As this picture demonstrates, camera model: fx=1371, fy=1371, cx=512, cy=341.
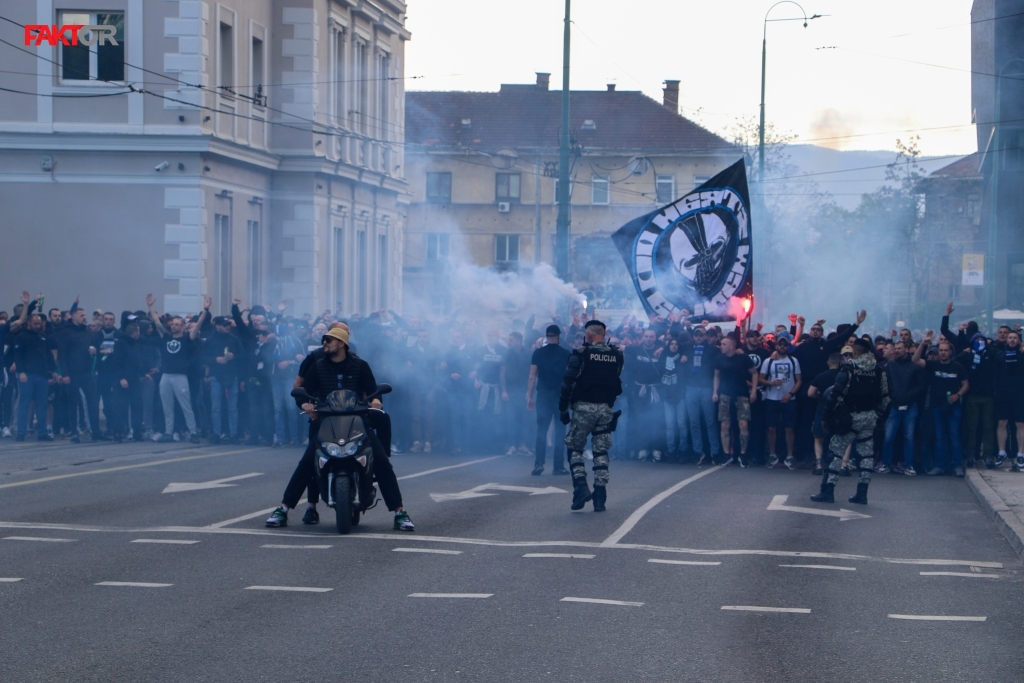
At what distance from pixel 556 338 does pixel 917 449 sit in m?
5.22

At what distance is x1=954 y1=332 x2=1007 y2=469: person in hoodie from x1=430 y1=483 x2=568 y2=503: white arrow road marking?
254 inches

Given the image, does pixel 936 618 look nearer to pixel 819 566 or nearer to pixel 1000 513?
pixel 819 566

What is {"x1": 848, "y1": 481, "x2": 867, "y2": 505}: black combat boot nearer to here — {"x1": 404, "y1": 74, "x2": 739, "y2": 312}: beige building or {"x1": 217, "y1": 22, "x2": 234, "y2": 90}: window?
{"x1": 217, "y1": 22, "x2": 234, "y2": 90}: window

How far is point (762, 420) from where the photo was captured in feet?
60.9

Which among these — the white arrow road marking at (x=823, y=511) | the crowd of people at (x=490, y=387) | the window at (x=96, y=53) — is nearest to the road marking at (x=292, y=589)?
the white arrow road marking at (x=823, y=511)

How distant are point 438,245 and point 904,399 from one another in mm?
49192

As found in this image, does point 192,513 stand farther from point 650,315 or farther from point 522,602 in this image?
point 650,315

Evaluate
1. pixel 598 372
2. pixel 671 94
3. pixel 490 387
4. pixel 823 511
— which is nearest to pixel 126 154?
pixel 490 387

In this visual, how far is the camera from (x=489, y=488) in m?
14.6

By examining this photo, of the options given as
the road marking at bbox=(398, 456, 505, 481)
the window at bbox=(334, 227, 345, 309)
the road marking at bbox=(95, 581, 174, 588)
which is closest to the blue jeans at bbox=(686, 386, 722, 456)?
the road marking at bbox=(398, 456, 505, 481)

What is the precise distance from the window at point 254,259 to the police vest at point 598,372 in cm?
1991

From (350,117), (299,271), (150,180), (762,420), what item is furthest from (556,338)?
(350,117)

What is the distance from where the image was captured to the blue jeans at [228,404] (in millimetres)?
19578

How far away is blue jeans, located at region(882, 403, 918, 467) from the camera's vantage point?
1775cm
